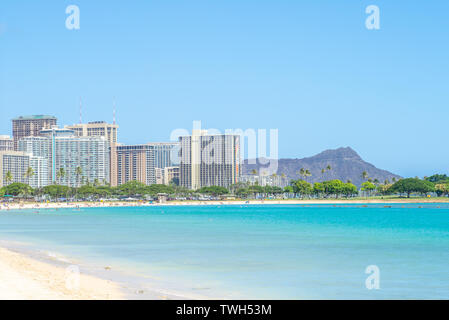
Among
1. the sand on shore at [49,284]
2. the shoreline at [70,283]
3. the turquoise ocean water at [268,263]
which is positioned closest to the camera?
the sand on shore at [49,284]

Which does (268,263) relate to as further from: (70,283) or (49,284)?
(49,284)

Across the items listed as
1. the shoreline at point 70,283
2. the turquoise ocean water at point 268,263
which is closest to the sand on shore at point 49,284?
the shoreline at point 70,283

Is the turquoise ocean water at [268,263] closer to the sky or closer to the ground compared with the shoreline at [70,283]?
closer to the ground

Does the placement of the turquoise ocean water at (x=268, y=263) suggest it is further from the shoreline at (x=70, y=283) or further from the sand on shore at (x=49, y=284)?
the sand on shore at (x=49, y=284)

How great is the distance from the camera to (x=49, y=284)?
58.1 feet

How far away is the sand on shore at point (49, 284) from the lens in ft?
50.5

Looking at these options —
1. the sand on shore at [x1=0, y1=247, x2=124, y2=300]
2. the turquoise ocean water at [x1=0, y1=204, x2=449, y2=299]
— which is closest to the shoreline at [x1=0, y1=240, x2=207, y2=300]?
the sand on shore at [x1=0, y1=247, x2=124, y2=300]

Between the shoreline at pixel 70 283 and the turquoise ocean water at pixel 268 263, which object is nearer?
the shoreline at pixel 70 283

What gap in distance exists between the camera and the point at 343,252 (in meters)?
33.2

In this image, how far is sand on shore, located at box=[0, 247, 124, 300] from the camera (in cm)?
1541
